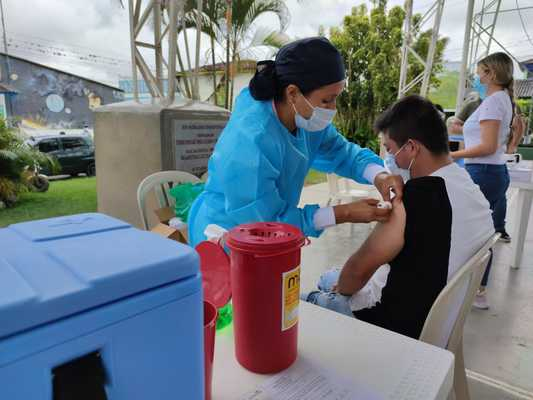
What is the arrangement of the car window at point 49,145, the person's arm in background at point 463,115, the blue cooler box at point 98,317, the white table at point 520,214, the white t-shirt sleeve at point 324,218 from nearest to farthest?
the blue cooler box at point 98,317 → the white t-shirt sleeve at point 324,218 → the white table at point 520,214 → the person's arm in background at point 463,115 → the car window at point 49,145

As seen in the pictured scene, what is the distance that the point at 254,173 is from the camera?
3.80 ft

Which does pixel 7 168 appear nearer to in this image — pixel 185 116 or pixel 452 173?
pixel 185 116

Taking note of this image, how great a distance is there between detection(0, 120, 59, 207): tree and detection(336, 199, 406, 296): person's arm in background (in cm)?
382

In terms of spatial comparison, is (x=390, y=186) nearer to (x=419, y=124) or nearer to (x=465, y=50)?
(x=419, y=124)

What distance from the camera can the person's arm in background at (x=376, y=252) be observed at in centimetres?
114

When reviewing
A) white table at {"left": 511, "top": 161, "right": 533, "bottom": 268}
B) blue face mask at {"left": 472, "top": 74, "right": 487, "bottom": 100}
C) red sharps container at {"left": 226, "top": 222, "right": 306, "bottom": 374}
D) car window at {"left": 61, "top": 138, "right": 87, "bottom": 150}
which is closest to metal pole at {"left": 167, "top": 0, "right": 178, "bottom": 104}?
blue face mask at {"left": 472, "top": 74, "right": 487, "bottom": 100}

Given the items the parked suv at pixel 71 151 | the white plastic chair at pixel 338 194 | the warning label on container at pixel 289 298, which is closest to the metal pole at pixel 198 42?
the white plastic chair at pixel 338 194

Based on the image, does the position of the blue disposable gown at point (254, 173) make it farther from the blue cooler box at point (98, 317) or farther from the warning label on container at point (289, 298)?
the blue cooler box at point (98, 317)

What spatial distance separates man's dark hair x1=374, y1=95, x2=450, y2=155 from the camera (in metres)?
1.30

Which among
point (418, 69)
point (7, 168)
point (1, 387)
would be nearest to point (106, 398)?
point (1, 387)

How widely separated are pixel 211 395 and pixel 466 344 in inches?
75.3

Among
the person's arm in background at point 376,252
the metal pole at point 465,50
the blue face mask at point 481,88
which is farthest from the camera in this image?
the metal pole at point 465,50

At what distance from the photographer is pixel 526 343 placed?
6.83ft

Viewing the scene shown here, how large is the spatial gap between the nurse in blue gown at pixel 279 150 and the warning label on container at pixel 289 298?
0.48 m
